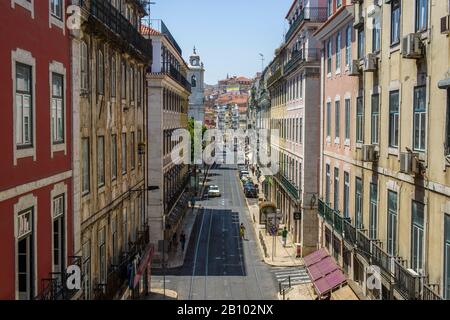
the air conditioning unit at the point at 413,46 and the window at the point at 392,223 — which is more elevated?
the air conditioning unit at the point at 413,46

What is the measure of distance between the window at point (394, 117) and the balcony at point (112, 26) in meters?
9.28

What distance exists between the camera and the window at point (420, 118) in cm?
1599

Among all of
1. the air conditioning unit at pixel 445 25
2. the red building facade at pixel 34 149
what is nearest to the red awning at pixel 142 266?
the red building facade at pixel 34 149

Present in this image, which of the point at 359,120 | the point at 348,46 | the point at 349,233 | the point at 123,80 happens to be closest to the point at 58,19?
the point at 123,80

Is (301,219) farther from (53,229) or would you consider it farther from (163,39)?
(53,229)

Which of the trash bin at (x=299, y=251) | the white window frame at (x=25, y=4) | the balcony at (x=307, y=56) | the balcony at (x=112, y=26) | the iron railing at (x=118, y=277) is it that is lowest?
the trash bin at (x=299, y=251)

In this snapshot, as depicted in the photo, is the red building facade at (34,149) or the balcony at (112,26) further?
the balcony at (112,26)

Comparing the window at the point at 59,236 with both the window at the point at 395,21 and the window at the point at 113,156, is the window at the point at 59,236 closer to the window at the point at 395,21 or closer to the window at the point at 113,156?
the window at the point at 113,156

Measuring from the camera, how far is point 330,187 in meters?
29.4

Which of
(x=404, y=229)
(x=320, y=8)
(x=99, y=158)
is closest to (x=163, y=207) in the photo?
(x=320, y=8)

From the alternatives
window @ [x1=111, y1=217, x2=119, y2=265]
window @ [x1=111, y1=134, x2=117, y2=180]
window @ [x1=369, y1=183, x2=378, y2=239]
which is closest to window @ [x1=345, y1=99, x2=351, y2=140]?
window @ [x1=369, y1=183, x2=378, y2=239]

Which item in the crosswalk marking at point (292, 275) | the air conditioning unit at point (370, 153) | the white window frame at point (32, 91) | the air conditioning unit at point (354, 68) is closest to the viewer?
the white window frame at point (32, 91)

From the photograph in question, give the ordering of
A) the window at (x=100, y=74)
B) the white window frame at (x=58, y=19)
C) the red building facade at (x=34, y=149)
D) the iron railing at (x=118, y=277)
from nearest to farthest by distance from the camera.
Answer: the red building facade at (x=34, y=149) < the white window frame at (x=58, y=19) < the iron railing at (x=118, y=277) < the window at (x=100, y=74)

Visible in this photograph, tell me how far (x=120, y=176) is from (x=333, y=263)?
1016cm
